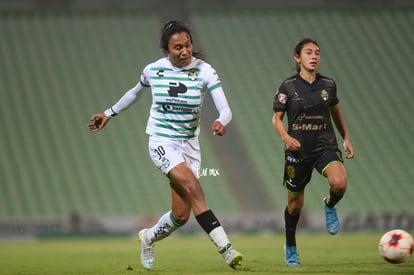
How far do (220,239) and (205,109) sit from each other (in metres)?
14.0

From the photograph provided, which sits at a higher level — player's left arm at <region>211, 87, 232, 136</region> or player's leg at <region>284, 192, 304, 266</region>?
player's left arm at <region>211, 87, 232, 136</region>

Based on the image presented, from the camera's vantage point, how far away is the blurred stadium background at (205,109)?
18859 mm

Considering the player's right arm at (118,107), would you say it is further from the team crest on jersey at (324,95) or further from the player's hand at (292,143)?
the team crest on jersey at (324,95)

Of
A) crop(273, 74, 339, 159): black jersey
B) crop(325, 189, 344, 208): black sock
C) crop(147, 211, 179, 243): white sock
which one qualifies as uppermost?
crop(273, 74, 339, 159): black jersey

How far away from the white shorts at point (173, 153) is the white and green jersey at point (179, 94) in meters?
0.06

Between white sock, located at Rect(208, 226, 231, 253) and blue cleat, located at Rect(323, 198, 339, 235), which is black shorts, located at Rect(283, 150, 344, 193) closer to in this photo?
blue cleat, located at Rect(323, 198, 339, 235)

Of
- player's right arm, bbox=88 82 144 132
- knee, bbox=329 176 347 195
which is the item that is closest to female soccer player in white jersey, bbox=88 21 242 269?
player's right arm, bbox=88 82 144 132

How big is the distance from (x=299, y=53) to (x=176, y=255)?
3839 millimetres

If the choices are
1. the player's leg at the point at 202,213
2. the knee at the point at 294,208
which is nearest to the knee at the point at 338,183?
the knee at the point at 294,208

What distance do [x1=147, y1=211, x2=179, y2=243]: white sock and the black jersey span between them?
132 cm

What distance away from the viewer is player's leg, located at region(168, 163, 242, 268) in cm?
719

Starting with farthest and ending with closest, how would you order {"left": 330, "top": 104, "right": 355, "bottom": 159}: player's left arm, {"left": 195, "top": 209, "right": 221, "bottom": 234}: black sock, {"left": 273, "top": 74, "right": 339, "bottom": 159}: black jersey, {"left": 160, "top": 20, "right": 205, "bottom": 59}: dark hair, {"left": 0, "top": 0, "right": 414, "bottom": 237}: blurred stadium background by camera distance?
{"left": 0, "top": 0, "right": 414, "bottom": 237}: blurred stadium background, {"left": 330, "top": 104, "right": 355, "bottom": 159}: player's left arm, {"left": 273, "top": 74, "right": 339, "bottom": 159}: black jersey, {"left": 160, "top": 20, "right": 205, "bottom": 59}: dark hair, {"left": 195, "top": 209, "right": 221, "bottom": 234}: black sock

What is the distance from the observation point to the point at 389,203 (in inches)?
756

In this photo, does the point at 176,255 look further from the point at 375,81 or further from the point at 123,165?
Answer: the point at 375,81
